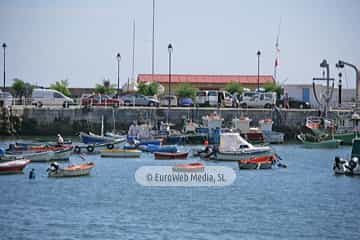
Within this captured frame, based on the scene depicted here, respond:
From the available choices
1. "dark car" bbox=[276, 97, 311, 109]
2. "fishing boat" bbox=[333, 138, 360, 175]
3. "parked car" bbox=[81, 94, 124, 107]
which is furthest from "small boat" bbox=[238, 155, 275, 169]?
"dark car" bbox=[276, 97, 311, 109]

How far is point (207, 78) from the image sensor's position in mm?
116062

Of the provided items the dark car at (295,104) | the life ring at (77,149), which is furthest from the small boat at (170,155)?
the dark car at (295,104)

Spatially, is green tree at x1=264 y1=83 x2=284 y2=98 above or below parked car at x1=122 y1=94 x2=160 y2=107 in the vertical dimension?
above

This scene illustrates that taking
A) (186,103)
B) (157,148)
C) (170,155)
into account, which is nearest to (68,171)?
(170,155)

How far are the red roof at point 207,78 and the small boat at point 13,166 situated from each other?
205 ft

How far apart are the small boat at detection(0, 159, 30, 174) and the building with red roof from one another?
2365 inches

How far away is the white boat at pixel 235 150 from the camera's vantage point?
56.0 metres

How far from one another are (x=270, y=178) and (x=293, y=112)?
103 feet

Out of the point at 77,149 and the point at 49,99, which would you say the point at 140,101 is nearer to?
the point at 49,99

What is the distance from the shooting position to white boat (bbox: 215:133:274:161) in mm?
56031

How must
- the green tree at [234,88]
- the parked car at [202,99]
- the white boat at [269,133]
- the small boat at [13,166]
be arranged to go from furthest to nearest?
the green tree at [234,88] < the parked car at [202,99] < the white boat at [269,133] < the small boat at [13,166]

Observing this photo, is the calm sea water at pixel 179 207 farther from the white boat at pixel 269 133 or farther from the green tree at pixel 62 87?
the green tree at pixel 62 87

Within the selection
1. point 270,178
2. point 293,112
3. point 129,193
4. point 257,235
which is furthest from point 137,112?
point 257,235

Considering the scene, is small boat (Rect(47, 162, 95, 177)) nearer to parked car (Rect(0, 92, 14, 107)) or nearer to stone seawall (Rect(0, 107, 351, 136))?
stone seawall (Rect(0, 107, 351, 136))
